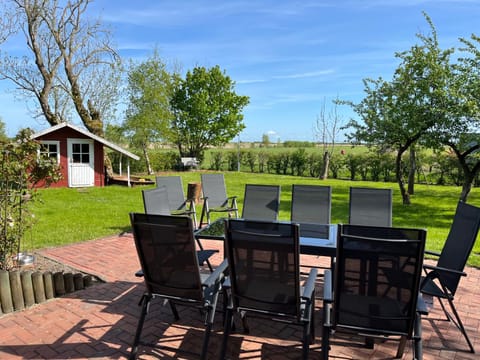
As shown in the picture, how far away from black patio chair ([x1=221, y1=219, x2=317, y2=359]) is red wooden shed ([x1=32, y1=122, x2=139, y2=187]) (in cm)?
1397

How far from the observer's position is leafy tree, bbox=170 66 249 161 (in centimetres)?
2755

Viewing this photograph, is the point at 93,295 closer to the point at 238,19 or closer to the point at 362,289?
the point at 362,289

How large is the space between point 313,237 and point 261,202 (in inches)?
71.3

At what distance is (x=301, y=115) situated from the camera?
97.7ft

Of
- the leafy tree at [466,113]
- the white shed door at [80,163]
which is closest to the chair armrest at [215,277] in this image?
the leafy tree at [466,113]

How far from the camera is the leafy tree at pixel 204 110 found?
27547 millimetres

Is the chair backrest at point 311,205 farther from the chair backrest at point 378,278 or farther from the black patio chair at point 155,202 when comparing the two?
the chair backrest at point 378,278

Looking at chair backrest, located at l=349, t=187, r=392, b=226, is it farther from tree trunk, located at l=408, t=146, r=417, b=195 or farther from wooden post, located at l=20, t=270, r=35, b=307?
tree trunk, located at l=408, t=146, r=417, b=195

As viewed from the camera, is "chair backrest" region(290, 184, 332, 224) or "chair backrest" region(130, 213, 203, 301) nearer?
"chair backrest" region(130, 213, 203, 301)

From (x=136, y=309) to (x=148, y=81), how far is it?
21574mm

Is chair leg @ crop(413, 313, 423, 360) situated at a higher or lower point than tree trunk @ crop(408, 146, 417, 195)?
lower

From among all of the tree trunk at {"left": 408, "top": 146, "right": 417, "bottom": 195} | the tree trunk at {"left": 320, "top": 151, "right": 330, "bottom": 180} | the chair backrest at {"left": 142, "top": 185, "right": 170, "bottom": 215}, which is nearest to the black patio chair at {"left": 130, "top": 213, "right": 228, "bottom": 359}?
the chair backrest at {"left": 142, "top": 185, "right": 170, "bottom": 215}

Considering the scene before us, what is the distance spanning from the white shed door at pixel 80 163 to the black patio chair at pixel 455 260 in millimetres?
15115

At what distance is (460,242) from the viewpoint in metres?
3.05
